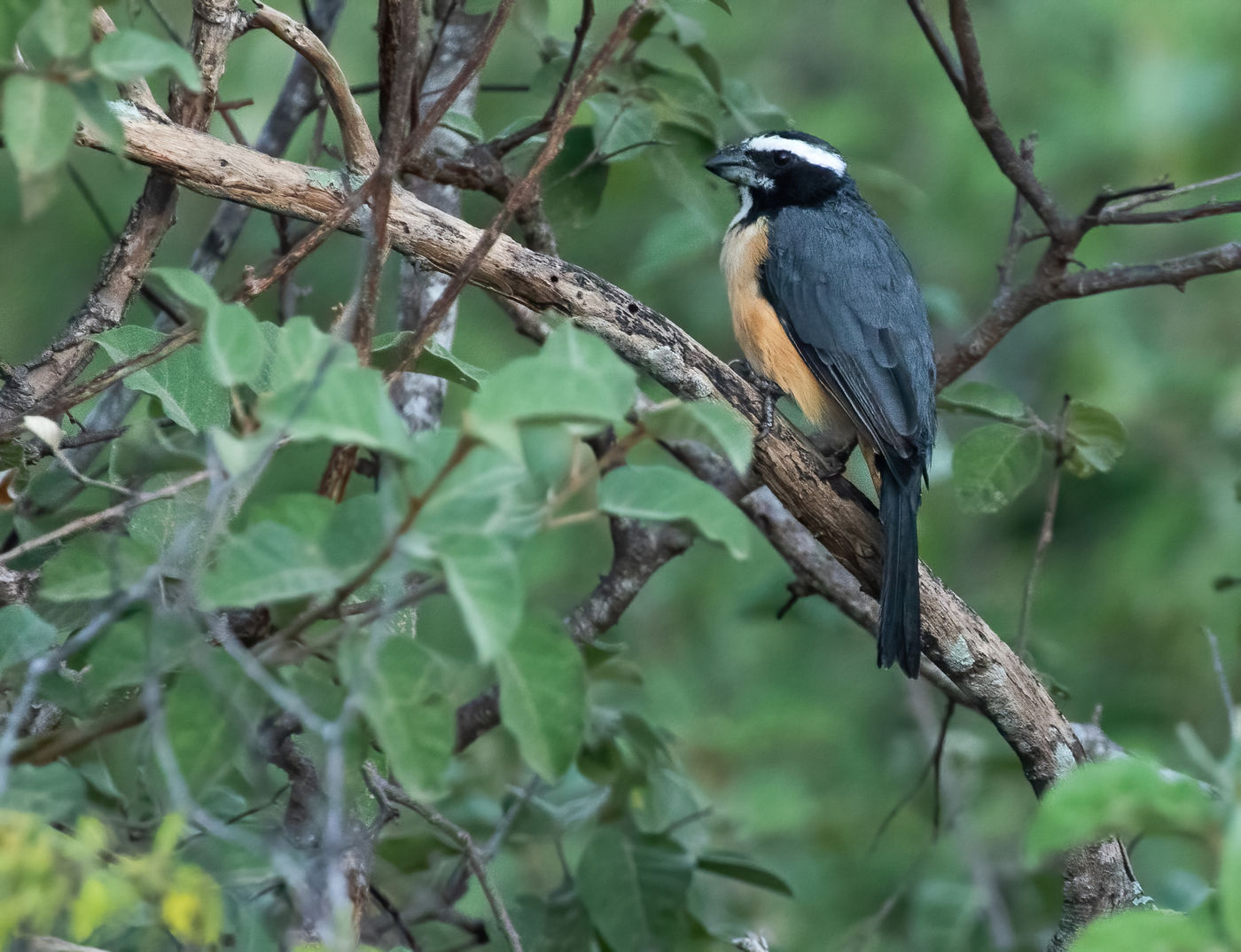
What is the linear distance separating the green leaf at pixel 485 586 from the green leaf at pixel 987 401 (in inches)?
94.3

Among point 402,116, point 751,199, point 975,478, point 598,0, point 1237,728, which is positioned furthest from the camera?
point 598,0

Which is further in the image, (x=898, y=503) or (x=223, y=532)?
(x=898, y=503)

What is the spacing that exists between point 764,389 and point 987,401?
747 mm

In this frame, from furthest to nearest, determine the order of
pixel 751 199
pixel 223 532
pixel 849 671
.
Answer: pixel 849 671, pixel 751 199, pixel 223 532

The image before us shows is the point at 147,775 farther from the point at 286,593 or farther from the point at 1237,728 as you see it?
the point at 1237,728

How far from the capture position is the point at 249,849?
1889 mm

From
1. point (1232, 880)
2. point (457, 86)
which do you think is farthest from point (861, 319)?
point (1232, 880)

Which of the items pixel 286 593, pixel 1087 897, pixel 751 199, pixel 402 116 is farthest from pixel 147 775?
pixel 751 199

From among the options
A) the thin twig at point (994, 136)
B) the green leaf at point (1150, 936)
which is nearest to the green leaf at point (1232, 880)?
the green leaf at point (1150, 936)

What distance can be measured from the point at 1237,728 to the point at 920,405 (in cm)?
266

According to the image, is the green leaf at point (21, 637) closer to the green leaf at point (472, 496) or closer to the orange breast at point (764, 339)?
the green leaf at point (472, 496)

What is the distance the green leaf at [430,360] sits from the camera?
98.7 inches

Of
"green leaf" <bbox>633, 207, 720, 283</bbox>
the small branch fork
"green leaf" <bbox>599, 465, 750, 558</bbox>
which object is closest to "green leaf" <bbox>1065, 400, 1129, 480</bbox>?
A: the small branch fork

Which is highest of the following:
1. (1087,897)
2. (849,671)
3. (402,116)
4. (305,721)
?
(402,116)
